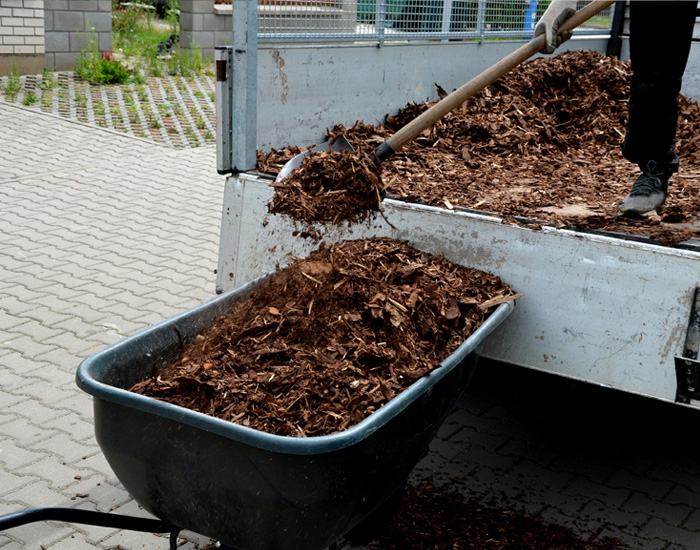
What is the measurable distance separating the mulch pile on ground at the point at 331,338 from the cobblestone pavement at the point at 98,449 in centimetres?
72

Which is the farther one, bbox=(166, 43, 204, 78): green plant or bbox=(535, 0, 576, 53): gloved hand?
bbox=(166, 43, 204, 78): green plant

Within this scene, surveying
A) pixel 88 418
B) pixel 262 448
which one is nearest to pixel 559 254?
pixel 262 448

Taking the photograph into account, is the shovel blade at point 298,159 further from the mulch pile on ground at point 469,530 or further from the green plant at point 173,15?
the green plant at point 173,15

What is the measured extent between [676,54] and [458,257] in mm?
1126

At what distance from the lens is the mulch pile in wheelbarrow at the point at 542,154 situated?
300 centimetres

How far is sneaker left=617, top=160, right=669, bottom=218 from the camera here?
2.94m

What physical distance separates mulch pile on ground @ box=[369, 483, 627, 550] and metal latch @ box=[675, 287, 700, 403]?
0.75 metres

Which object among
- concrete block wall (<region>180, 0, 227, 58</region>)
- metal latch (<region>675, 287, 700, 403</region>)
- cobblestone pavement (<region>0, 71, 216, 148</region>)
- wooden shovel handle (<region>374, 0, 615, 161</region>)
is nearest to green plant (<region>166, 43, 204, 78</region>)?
concrete block wall (<region>180, 0, 227, 58</region>)

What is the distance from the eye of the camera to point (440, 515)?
2930 mm

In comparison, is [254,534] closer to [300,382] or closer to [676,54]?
[300,382]

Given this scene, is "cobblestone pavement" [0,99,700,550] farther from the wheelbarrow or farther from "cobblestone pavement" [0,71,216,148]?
"cobblestone pavement" [0,71,216,148]

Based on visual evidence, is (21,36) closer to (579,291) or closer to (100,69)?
(100,69)

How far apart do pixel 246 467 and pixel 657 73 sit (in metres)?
2.15

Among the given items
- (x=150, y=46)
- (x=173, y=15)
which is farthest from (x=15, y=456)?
(x=173, y=15)
